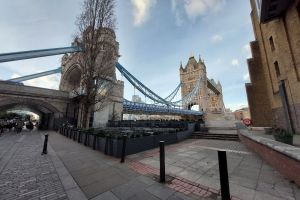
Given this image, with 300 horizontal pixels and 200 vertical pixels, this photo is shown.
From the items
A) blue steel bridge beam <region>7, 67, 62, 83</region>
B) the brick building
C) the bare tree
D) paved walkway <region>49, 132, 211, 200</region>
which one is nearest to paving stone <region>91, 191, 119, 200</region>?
paved walkway <region>49, 132, 211, 200</region>

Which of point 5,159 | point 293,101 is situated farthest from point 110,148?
point 293,101

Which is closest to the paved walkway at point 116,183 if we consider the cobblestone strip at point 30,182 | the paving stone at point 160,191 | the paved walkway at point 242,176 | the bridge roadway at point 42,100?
the paving stone at point 160,191

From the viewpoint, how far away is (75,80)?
30.0m

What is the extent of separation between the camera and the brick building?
9148 millimetres

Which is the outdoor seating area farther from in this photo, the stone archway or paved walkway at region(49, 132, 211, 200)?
→ the stone archway

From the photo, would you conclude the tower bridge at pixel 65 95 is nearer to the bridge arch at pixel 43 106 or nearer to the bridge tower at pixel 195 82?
the bridge arch at pixel 43 106

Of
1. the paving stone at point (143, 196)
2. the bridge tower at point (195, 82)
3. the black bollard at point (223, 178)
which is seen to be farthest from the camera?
the bridge tower at point (195, 82)

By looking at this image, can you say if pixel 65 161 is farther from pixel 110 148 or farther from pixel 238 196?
pixel 238 196

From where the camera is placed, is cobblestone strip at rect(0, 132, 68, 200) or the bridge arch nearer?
cobblestone strip at rect(0, 132, 68, 200)

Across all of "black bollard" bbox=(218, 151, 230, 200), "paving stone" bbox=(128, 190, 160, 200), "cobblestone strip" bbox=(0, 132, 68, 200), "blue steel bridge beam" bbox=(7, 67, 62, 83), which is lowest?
"paving stone" bbox=(128, 190, 160, 200)

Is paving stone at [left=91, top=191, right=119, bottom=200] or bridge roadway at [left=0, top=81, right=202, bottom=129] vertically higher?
bridge roadway at [left=0, top=81, right=202, bottom=129]

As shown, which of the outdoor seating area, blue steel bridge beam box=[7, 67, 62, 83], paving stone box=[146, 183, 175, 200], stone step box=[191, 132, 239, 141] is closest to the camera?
paving stone box=[146, 183, 175, 200]

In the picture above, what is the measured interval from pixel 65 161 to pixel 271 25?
53.1 feet

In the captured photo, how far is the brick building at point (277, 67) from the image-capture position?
9.15 m
